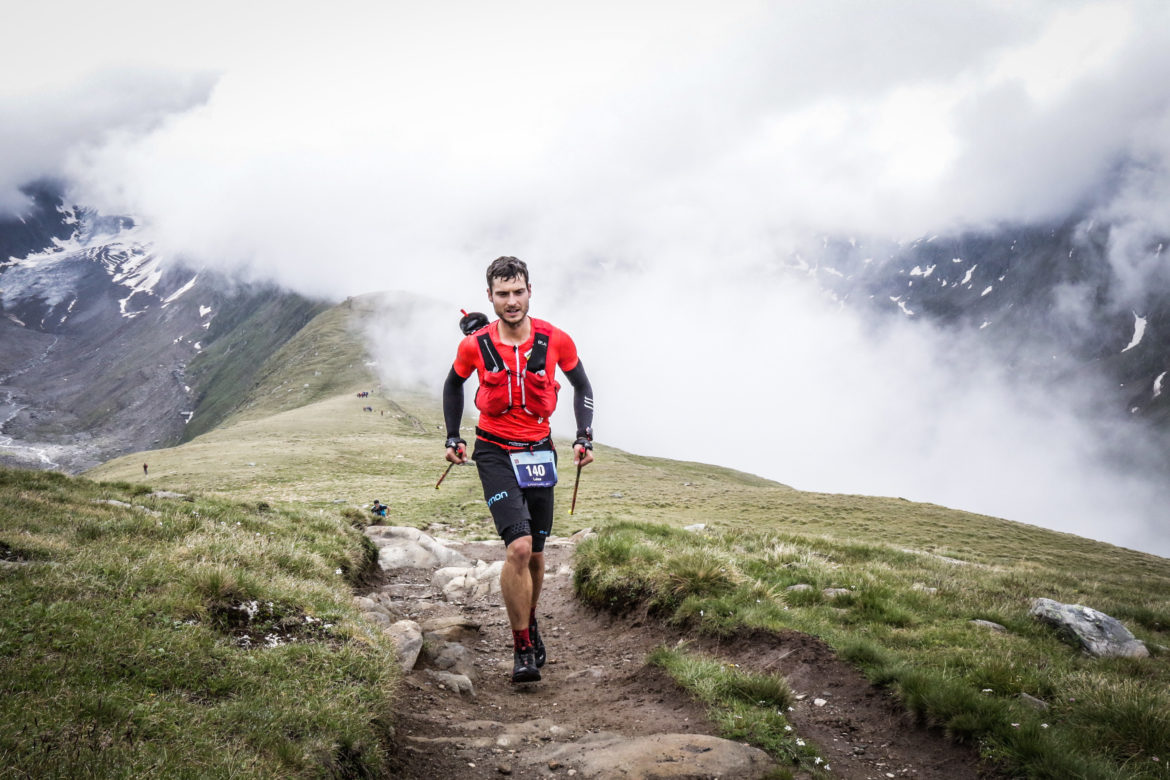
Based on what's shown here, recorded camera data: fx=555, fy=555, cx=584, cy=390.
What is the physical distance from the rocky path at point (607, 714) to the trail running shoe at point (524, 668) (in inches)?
7.0

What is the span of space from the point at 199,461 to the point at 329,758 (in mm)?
71819

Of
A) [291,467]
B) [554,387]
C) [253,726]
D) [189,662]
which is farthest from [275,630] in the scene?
[291,467]

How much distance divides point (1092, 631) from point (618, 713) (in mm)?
7043

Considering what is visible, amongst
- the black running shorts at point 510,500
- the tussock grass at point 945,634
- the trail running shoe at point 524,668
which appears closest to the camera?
the tussock grass at point 945,634

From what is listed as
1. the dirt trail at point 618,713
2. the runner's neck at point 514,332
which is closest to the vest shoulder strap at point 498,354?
the runner's neck at point 514,332

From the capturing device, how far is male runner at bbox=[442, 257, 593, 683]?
6.99m

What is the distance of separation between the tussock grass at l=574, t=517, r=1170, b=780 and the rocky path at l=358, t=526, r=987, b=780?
1.01ft

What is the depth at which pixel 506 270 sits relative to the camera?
7488mm

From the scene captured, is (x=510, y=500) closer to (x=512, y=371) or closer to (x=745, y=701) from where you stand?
(x=512, y=371)

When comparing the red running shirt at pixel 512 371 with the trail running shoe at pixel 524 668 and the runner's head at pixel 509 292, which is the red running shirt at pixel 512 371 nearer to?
the runner's head at pixel 509 292

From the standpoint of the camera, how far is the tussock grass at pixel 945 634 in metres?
4.75

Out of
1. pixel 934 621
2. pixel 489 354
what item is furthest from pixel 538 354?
pixel 934 621

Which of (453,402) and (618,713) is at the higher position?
(453,402)

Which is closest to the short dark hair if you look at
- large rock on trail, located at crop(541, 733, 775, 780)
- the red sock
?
the red sock
